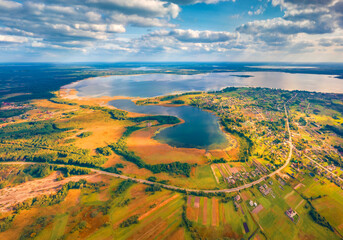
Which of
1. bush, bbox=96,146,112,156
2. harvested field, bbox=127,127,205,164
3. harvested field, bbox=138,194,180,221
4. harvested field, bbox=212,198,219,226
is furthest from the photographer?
bush, bbox=96,146,112,156

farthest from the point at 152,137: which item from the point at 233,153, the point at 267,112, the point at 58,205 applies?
the point at 267,112

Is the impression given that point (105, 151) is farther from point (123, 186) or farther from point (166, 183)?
point (166, 183)

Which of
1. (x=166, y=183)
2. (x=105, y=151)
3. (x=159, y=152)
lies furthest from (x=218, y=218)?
(x=105, y=151)

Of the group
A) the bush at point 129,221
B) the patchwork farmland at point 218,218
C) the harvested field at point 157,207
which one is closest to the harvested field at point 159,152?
the harvested field at point 157,207

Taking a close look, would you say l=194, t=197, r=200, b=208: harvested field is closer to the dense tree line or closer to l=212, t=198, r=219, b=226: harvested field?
l=212, t=198, r=219, b=226: harvested field

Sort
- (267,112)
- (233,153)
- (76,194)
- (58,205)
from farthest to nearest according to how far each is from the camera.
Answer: (267,112) < (233,153) < (76,194) < (58,205)

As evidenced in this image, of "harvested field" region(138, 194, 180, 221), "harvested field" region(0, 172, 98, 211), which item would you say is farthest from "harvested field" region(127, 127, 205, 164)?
"harvested field" region(0, 172, 98, 211)

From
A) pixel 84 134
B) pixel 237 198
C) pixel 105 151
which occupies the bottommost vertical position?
pixel 237 198

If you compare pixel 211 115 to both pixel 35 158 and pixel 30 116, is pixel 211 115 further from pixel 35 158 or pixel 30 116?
pixel 30 116
